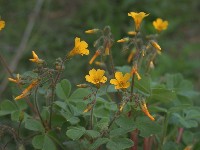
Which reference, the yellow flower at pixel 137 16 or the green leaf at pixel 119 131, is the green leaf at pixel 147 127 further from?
the yellow flower at pixel 137 16

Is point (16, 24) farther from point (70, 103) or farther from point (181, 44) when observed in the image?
point (70, 103)

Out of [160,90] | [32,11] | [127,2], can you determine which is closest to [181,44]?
[127,2]

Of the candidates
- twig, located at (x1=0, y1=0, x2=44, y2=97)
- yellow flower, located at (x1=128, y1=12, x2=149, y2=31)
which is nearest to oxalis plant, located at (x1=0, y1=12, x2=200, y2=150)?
yellow flower, located at (x1=128, y1=12, x2=149, y2=31)

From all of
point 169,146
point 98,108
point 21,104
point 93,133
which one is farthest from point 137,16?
point 21,104

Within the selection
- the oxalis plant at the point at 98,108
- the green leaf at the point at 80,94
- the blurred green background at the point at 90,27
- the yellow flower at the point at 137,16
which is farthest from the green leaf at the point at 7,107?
the blurred green background at the point at 90,27

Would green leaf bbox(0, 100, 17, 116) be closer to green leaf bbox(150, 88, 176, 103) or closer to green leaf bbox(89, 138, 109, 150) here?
green leaf bbox(89, 138, 109, 150)

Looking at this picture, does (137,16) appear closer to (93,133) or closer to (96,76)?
(96,76)

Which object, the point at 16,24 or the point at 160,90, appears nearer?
the point at 160,90
